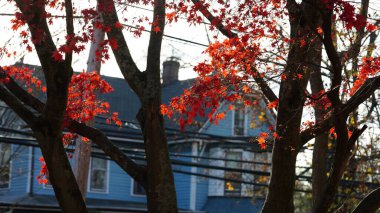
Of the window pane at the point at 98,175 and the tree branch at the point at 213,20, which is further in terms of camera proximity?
the window pane at the point at 98,175

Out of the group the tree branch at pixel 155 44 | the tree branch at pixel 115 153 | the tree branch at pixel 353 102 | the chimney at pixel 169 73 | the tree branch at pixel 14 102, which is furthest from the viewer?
the chimney at pixel 169 73

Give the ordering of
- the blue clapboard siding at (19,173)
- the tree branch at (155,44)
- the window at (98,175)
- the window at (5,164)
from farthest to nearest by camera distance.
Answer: the window at (98,175)
the blue clapboard siding at (19,173)
the window at (5,164)
the tree branch at (155,44)

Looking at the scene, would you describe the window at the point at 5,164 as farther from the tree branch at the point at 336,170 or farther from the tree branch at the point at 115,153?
the tree branch at the point at 336,170

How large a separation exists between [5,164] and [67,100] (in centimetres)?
1689

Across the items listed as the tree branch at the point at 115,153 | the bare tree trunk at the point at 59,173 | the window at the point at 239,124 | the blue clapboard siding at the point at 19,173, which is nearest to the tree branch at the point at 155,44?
the tree branch at the point at 115,153

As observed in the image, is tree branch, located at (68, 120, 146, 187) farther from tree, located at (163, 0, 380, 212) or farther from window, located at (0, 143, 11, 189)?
window, located at (0, 143, 11, 189)

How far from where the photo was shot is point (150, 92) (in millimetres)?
8055

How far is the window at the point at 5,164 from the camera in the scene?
Answer: 2434cm

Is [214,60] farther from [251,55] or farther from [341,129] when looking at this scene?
[341,129]

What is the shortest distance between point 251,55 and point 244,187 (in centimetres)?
2074

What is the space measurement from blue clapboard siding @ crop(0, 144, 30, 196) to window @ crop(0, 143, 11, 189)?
222 mm

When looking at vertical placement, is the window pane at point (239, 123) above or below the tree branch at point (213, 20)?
above

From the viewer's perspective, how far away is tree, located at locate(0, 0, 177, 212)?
7.51 m

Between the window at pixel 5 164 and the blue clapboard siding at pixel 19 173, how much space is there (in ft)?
0.73
